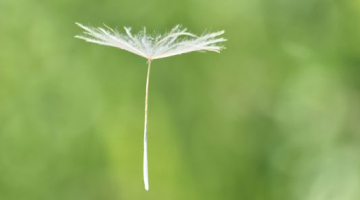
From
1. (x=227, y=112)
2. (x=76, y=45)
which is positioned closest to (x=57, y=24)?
(x=76, y=45)

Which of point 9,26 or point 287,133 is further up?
point 9,26

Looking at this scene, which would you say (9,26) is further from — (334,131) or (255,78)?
(334,131)

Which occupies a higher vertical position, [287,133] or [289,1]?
[289,1]

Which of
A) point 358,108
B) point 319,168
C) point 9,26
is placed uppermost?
point 9,26

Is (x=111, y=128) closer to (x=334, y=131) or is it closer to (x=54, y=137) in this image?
(x=54, y=137)

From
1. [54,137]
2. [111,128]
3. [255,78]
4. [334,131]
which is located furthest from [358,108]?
[54,137]
